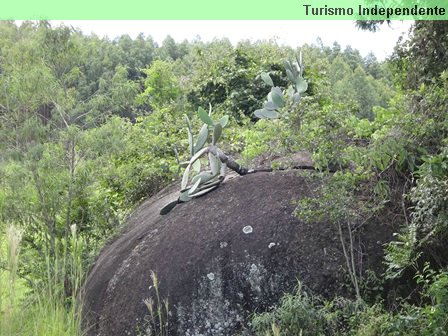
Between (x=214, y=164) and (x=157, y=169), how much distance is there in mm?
2588

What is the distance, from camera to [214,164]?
588 cm

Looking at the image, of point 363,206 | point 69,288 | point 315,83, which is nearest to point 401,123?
point 363,206

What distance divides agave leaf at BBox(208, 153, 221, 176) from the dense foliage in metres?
0.53

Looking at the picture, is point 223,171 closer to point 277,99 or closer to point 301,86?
point 277,99

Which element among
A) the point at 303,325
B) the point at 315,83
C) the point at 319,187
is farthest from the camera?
the point at 315,83

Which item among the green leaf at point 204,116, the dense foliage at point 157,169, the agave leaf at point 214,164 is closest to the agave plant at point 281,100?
the dense foliage at point 157,169

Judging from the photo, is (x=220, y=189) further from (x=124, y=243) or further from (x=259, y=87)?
(x=259, y=87)

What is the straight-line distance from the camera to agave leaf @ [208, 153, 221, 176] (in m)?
5.87

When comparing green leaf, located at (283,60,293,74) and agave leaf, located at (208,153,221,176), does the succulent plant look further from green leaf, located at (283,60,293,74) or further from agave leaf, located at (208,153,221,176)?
green leaf, located at (283,60,293,74)

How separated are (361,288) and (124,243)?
94.1 inches

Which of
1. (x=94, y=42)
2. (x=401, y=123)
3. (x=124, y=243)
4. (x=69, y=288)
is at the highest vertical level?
(x=94, y=42)

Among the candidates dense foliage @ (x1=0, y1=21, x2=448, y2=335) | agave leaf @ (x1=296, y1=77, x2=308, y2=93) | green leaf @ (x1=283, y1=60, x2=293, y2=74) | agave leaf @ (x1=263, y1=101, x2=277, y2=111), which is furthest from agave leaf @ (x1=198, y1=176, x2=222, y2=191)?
green leaf @ (x1=283, y1=60, x2=293, y2=74)

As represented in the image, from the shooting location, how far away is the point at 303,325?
4.33 metres

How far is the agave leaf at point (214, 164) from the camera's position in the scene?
5.87 metres
